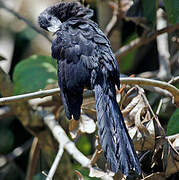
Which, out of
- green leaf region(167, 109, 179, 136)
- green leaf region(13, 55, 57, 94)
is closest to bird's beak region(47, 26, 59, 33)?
green leaf region(13, 55, 57, 94)

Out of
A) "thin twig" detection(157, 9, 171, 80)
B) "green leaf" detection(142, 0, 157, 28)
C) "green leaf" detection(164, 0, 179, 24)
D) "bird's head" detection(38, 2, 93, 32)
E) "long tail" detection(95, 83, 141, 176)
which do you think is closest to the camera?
"long tail" detection(95, 83, 141, 176)

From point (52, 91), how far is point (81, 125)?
1.70 ft

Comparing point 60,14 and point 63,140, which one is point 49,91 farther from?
point 60,14

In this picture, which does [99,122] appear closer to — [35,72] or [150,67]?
[35,72]

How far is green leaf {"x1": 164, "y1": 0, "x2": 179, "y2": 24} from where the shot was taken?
113 inches

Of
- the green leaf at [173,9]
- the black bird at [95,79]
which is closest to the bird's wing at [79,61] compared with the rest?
the black bird at [95,79]

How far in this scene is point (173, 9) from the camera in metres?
2.91

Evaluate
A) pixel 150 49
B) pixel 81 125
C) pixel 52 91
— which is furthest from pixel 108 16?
pixel 52 91

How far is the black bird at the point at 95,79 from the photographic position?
2.20 m

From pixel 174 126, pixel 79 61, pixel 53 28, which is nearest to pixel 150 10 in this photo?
pixel 53 28

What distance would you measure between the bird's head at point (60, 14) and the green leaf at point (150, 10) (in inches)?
20.0

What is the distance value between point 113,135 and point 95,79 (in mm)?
414

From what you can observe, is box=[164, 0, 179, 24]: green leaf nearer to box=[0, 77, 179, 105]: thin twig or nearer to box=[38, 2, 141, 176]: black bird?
box=[38, 2, 141, 176]: black bird

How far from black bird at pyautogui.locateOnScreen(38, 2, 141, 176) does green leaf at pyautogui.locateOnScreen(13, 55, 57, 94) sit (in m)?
0.56
